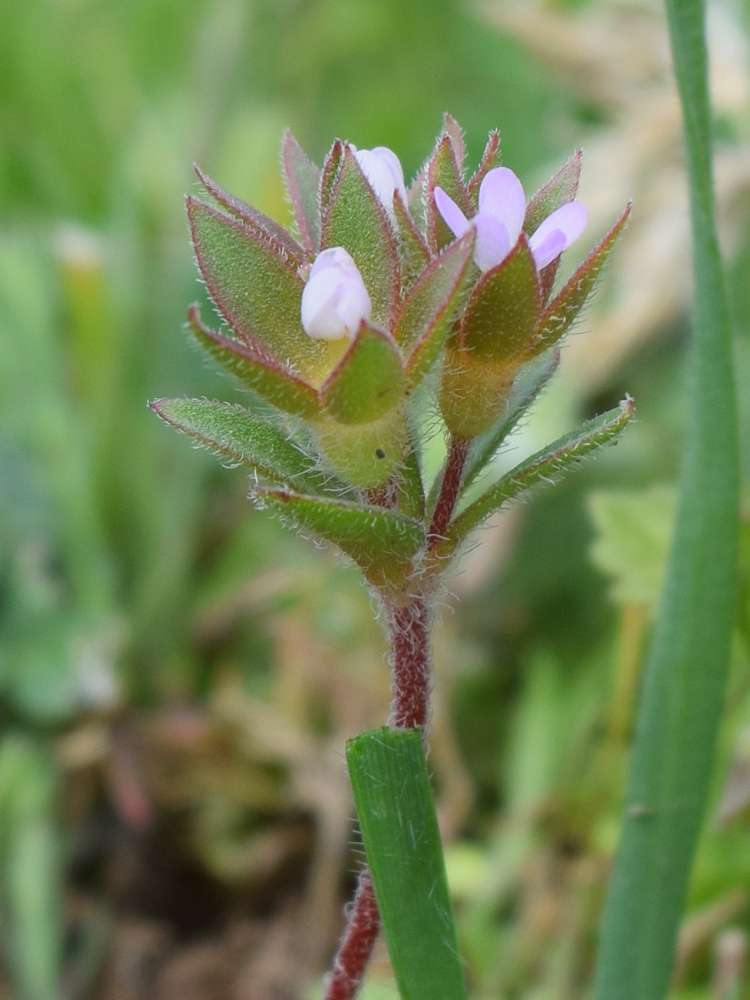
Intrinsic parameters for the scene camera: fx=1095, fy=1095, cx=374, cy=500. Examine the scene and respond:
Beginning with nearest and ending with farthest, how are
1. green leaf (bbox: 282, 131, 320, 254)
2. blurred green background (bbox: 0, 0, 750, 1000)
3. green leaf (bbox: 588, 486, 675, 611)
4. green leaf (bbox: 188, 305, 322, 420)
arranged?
green leaf (bbox: 188, 305, 322, 420) → green leaf (bbox: 282, 131, 320, 254) → green leaf (bbox: 588, 486, 675, 611) → blurred green background (bbox: 0, 0, 750, 1000)

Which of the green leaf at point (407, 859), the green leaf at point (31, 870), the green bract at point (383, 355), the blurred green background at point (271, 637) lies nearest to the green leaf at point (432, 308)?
the green bract at point (383, 355)

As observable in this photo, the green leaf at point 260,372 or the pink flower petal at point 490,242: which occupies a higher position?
the pink flower petal at point 490,242

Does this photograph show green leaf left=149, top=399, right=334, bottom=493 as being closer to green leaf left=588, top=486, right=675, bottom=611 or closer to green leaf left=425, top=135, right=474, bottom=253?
green leaf left=425, top=135, right=474, bottom=253

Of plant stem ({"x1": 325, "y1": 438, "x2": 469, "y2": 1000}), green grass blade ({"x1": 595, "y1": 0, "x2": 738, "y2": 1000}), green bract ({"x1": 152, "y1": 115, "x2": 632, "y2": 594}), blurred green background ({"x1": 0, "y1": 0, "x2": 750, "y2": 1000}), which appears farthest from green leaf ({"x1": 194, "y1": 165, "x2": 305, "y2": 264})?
blurred green background ({"x1": 0, "y1": 0, "x2": 750, "y2": 1000})

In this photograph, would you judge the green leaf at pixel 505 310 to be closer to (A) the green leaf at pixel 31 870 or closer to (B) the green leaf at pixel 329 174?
(B) the green leaf at pixel 329 174

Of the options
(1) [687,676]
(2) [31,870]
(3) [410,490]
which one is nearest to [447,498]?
(3) [410,490]

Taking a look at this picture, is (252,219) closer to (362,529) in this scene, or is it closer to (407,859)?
(362,529)
